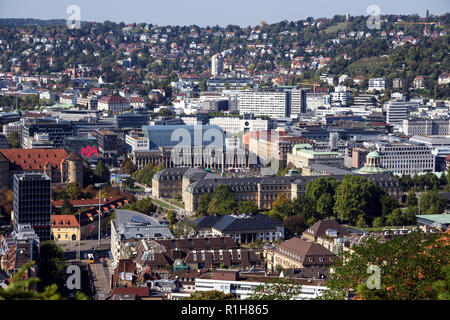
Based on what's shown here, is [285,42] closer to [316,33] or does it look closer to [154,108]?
[316,33]

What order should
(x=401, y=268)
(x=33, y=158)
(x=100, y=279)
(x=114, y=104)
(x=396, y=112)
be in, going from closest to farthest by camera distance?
(x=401, y=268), (x=100, y=279), (x=33, y=158), (x=396, y=112), (x=114, y=104)

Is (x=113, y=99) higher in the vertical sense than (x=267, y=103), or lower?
higher

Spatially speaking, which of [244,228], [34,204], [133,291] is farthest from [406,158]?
[133,291]

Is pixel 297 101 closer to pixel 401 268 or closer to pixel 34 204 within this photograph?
pixel 34 204

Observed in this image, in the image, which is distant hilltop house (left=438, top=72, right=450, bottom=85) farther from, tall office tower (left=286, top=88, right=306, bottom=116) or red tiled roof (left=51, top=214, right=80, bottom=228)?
red tiled roof (left=51, top=214, right=80, bottom=228)

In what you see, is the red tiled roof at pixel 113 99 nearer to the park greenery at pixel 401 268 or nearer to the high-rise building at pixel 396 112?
the high-rise building at pixel 396 112

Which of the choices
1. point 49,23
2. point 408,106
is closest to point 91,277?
point 408,106
